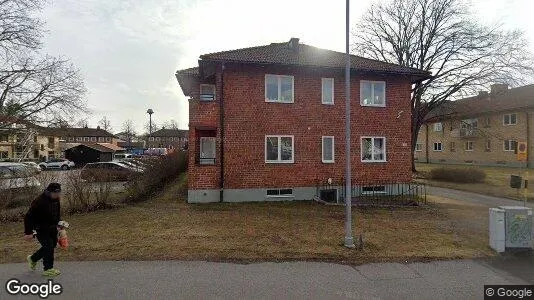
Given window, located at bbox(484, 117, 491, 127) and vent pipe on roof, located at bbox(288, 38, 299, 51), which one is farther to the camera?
window, located at bbox(484, 117, 491, 127)

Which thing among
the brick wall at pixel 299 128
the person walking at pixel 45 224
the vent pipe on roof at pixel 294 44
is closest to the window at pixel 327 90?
the brick wall at pixel 299 128

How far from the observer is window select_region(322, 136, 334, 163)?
615 inches

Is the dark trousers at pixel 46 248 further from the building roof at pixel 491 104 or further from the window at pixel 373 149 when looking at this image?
the building roof at pixel 491 104

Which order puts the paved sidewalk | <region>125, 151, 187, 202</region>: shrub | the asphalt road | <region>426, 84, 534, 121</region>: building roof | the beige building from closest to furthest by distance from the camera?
the paved sidewalk < <region>125, 151, 187, 202</region>: shrub < the asphalt road < <region>426, 84, 534, 121</region>: building roof < the beige building

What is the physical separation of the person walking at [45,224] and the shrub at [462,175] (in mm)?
24289

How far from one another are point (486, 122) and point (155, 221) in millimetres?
41873

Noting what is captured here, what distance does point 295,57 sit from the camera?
52.4 ft

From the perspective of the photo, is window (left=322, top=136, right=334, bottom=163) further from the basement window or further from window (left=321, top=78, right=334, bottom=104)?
the basement window

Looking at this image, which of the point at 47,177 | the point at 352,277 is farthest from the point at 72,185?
the point at 352,277

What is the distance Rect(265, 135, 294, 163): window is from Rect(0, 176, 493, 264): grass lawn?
2450mm

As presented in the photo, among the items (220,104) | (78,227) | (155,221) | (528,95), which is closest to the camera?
(78,227)

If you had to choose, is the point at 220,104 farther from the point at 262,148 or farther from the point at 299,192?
the point at 299,192

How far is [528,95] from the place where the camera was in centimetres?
3719

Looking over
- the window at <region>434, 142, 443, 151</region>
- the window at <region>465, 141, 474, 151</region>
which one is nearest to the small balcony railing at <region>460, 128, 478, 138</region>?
the window at <region>465, 141, 474, 151</region>
